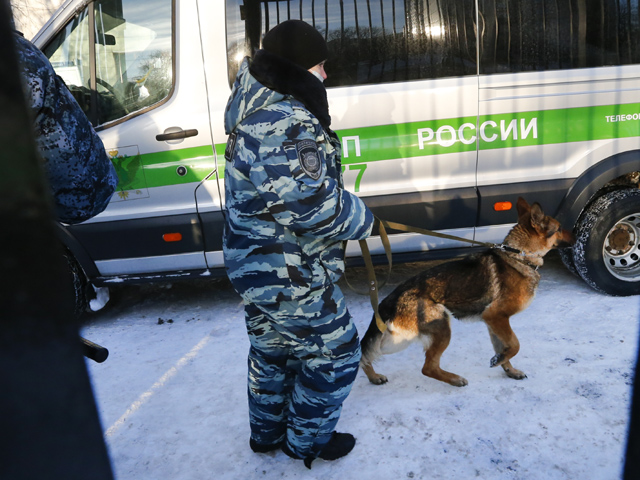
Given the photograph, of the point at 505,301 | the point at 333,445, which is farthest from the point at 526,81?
the point at 333,445

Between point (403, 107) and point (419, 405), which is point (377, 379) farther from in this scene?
point (403, 107)

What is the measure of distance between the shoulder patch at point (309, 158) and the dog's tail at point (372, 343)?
3.77ft

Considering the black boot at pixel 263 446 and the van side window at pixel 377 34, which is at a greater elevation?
the van side window at pixel 377 34

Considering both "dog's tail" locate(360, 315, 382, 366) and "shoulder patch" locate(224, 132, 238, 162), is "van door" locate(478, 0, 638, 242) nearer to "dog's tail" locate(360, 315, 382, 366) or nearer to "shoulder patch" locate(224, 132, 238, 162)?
"dog's tail" locate(360, 315, 382, 366)

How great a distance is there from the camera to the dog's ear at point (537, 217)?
8.82 ft

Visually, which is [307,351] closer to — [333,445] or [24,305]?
[333,445]

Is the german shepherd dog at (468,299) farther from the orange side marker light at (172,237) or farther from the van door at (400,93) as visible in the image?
the orange side marker light at (172,237)

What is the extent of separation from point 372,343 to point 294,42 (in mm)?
1573

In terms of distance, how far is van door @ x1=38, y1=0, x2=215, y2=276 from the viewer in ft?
11.2

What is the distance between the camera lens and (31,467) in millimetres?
518

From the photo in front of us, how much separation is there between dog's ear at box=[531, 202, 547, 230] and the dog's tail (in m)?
1.02

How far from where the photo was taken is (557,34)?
3361 millimetres

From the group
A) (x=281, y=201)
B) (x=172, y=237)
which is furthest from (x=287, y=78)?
(x=172, y=237)

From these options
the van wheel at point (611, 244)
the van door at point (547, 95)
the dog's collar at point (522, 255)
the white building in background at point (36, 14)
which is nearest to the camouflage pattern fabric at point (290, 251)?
the dog's collar at point (522, 255)
